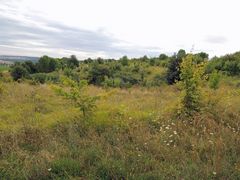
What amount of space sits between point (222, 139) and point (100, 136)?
208 cm

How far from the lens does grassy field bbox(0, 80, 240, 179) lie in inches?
150

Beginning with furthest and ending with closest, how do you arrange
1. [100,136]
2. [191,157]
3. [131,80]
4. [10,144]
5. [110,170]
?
[131,80] < [100,136] < [10,144] < [191,157] < [110,170]

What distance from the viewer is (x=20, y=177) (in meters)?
3.73

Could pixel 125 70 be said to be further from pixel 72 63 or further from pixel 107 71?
pixel 72 63

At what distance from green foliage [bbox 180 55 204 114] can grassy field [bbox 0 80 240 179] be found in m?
0.26

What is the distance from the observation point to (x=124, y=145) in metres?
4.61

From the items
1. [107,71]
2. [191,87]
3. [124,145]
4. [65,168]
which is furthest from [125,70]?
[65,168]

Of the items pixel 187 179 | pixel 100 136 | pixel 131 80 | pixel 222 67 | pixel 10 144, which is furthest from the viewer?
pixel 131 80

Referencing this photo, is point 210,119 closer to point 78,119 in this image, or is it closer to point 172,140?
point 172,140

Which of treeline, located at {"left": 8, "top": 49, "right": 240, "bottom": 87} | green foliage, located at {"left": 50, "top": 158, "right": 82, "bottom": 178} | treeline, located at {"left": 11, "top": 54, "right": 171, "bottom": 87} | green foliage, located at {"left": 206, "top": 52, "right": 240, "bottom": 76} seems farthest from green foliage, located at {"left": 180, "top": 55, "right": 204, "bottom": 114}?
green foliage, located at {"left": 206, "top": 52, "right": 240, "bottom": 76}

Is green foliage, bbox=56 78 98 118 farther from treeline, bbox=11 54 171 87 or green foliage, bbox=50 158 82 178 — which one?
treeline, bbox=11 54 171 87

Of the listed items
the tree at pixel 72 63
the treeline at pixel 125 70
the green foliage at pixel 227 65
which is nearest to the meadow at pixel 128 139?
the treeline at pixel 125 70

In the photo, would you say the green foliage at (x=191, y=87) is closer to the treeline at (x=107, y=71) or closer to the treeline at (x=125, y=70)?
the treeline at (x=125, y=70)

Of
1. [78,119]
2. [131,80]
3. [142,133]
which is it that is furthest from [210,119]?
[131,80]
